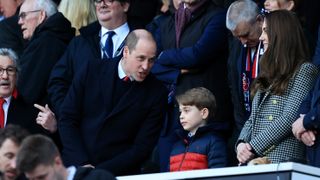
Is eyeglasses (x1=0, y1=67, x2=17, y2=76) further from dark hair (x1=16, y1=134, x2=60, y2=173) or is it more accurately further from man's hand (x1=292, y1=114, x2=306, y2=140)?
dark hair (x1=16, y1=134, x2=60, y2=173)

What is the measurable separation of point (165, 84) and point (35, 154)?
4019 millimetres

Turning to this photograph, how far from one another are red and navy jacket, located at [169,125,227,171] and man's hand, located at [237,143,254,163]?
0.21 metres

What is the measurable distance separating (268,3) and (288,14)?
3.53 ft

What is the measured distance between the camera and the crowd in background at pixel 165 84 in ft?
32.5

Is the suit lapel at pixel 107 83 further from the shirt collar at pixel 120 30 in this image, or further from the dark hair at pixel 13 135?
the dark hair at pixel 13 135

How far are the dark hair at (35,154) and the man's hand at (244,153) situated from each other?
2.56 metres

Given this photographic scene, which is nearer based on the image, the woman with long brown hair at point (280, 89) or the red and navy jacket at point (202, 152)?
the woman with long brown hair at point (280, 89)

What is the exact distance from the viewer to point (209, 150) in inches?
403

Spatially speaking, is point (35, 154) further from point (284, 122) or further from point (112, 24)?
point (112, 24)

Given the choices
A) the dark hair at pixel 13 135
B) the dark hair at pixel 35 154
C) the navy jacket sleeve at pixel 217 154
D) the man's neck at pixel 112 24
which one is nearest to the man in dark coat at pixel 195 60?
the man's neck at pixel 112 24

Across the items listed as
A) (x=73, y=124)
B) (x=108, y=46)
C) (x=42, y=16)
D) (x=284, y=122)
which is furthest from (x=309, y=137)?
(x=42, y=16)

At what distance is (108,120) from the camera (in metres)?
10.5

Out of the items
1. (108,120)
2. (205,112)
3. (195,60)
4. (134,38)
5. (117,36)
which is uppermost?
(134,38)

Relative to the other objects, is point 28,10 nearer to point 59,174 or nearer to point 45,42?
point 45,42
